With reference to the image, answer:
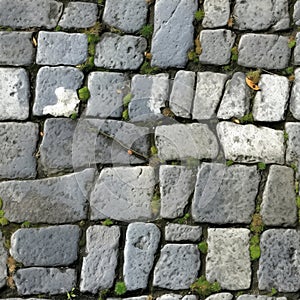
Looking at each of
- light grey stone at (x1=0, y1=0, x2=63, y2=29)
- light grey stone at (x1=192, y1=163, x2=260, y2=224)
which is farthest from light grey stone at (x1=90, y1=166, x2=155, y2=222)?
light grey stone at (x1=0, y1=0, x2=63, y2=29)

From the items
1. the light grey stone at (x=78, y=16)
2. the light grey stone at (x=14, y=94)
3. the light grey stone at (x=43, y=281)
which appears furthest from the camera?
the light grey stone at (x=78, y=16)

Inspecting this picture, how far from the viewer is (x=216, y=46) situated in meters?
3.92

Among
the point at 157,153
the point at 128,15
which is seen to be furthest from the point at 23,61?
the point at 157,153

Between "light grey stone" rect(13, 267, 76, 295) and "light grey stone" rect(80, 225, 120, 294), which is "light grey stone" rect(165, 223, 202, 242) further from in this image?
"light grey stone" rect(13, 267, 76, 295)

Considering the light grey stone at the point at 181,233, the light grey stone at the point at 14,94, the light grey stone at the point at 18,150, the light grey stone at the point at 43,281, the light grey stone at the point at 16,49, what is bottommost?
the light grey stone at the point at 43,281

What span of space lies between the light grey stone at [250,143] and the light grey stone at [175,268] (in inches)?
28.4

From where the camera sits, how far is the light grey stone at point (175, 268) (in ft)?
12.2

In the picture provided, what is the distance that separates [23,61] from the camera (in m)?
3.81

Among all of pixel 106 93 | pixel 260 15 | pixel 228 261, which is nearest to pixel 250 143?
pixel 228 261

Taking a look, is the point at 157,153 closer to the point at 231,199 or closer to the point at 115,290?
the point at 231,199

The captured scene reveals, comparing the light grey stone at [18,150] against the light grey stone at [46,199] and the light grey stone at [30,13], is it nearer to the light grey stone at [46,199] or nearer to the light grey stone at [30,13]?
the light grey stone at [46,199]

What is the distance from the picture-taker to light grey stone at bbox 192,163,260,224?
378 cm

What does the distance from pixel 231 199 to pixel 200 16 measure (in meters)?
1.31

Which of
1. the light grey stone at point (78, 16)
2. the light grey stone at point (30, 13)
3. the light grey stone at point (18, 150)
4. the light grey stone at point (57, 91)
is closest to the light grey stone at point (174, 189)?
the light grey stone at point (57, 91)
